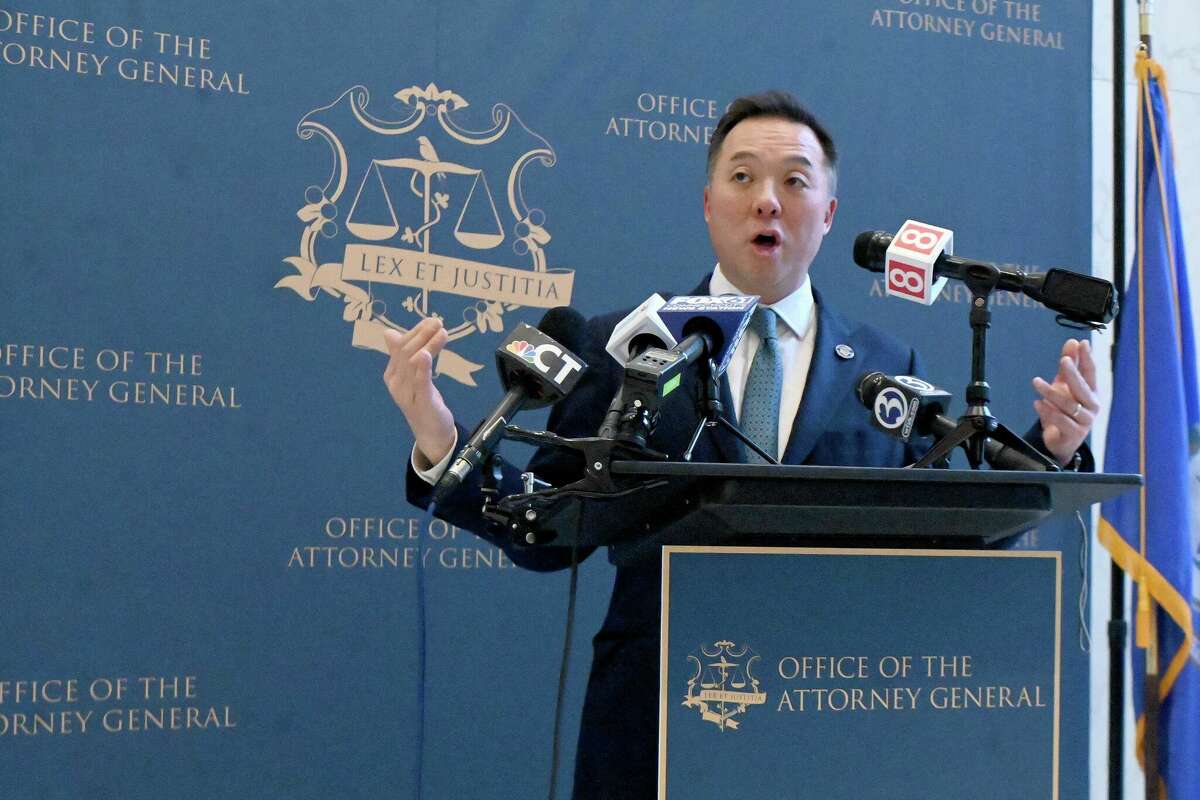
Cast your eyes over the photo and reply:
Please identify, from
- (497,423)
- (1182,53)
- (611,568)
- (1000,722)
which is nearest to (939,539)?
(1000,722)

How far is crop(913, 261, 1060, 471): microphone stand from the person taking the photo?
1560mm

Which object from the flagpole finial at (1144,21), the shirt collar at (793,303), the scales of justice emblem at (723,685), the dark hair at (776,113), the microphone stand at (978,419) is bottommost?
the scales of justice emblem at (723,685)

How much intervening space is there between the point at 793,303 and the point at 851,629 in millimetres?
964

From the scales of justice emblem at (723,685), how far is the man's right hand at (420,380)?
0.55m

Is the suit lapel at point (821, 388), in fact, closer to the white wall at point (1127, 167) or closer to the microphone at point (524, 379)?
the microphone at point (524, 379)

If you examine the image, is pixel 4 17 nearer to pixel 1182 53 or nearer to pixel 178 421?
pixel 178 421

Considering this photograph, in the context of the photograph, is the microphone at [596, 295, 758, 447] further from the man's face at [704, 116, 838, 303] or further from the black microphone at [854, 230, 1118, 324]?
the man's face at [704, 116, 838, 303]

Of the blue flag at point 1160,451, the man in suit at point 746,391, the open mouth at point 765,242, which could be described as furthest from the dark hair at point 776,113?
the blue flag at point 1160,451

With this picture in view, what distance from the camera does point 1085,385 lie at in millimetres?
1724

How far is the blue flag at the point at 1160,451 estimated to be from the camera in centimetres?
303

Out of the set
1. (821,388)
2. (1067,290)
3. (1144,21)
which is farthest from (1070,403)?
(1144,21)

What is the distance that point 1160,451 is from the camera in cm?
319

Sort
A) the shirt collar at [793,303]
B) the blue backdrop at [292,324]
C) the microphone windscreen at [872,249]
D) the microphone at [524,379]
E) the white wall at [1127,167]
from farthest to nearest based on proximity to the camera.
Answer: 1. the white wall at [1127,167]
2. the blue backdrop at [292,324]
3. the shirt collar at [793,303]
4. the microphone windscreen at [872,249]
5. the microphone at [524,379]

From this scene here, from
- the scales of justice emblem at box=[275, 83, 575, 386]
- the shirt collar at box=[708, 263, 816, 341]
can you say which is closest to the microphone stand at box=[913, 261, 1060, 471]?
the shirt collar at box=[708, 263, 816, 341]
